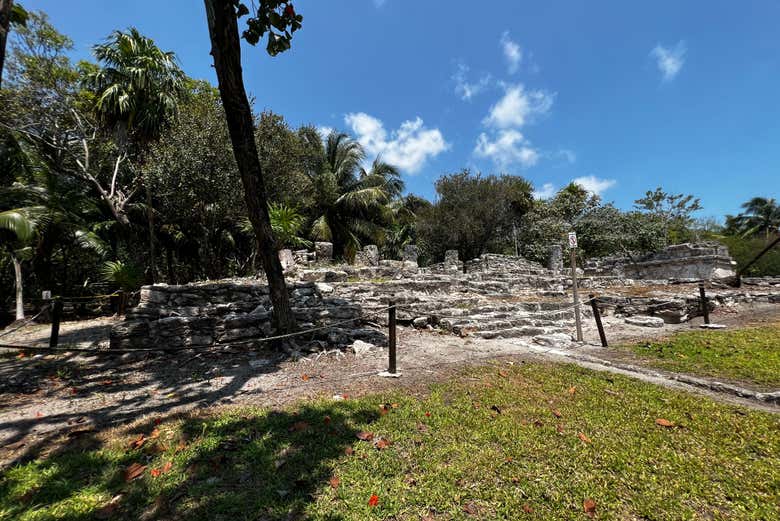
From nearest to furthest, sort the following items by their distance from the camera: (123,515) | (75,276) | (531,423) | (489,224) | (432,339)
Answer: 1. (123,515)
2. (531,423)
3. (432,339)
4. (75,276)
5. (489,224)

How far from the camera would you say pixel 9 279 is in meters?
14.5

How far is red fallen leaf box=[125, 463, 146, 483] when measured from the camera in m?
2.40

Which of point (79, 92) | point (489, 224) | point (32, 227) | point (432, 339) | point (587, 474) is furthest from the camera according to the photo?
point (489, 224)

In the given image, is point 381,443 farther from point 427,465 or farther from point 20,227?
point 20,227

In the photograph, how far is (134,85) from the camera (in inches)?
375

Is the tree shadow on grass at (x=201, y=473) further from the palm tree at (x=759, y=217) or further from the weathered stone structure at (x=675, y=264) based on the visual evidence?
the palm tree at (x=759, y=217)

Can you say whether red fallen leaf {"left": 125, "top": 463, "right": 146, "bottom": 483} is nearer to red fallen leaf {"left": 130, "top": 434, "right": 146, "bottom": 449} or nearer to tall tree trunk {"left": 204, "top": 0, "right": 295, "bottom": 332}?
red fallen leaf {"left": 130, "top": 434, "right": 146, "bottom": 449}

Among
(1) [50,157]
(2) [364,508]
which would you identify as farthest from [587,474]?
(1) [50,157]

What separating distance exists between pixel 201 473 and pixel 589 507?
273 cm

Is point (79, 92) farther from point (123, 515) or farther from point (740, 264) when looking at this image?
A: point (740, 264)

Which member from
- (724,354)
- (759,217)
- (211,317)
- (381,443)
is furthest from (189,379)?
(759,217)

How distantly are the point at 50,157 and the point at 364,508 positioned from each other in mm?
18446

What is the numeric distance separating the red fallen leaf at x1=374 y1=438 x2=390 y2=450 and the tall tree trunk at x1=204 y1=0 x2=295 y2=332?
3.41m

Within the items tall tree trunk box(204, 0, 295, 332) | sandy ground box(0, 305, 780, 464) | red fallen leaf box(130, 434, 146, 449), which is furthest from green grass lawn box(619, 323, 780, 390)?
red fallen leaf box(130, 434, 146, 449)
